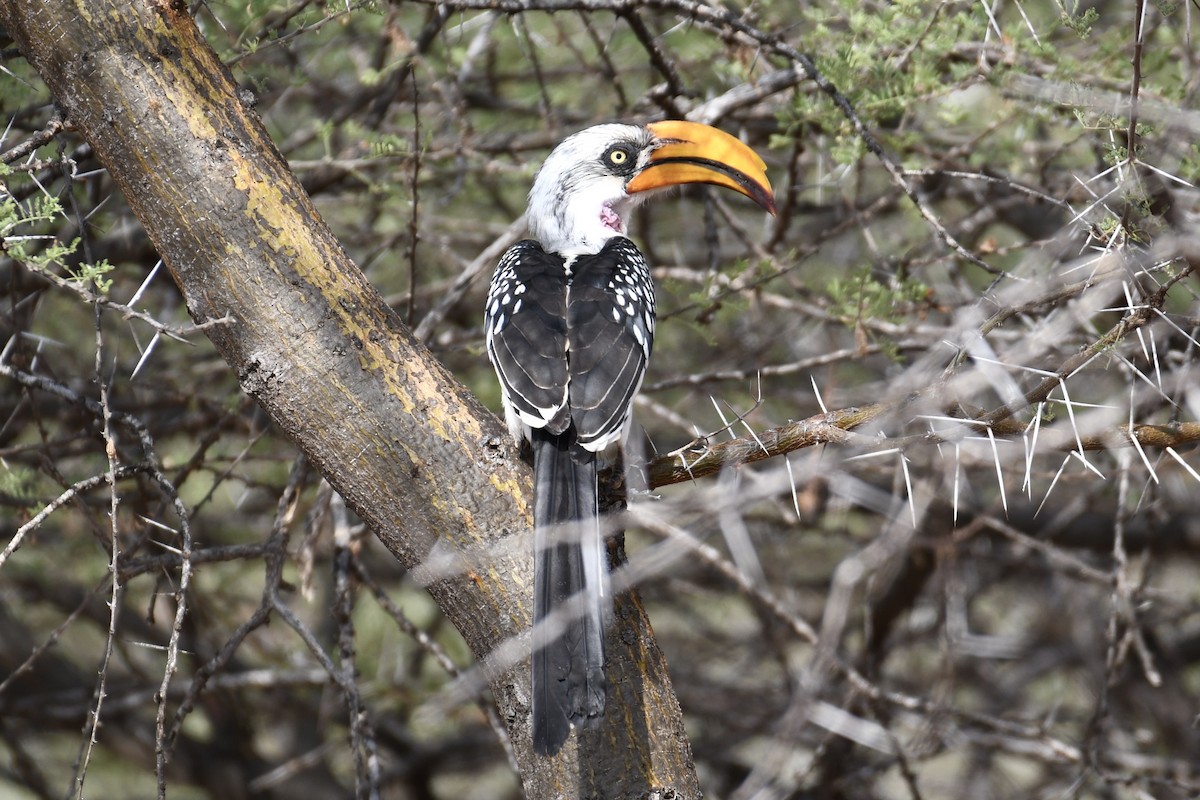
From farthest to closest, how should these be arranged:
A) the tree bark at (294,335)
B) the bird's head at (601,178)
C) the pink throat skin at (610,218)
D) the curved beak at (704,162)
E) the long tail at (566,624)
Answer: the pink throat skin at (610,218), the bird's head at (601,178), the curved beak at (704,162), the tree bark at (294,335), the long tail at (566,624)

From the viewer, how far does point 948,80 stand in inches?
134

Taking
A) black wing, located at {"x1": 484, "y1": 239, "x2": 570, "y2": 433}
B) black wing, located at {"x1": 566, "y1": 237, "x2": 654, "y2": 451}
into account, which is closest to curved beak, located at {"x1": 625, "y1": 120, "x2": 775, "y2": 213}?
black wing, located at {"x1": 566, "y1": 237, "x2": 654, "y2": 451}

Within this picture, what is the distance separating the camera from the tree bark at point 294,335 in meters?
2.06

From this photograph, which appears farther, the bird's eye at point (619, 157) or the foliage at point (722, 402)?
the bird's eye at point (619, 157)

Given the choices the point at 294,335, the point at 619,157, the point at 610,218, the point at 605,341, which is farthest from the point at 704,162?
the point at 294,335

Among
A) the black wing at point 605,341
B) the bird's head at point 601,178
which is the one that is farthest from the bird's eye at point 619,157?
the black wing at point 605,341

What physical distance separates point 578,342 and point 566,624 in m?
0.98

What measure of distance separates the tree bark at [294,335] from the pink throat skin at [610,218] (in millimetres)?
1769

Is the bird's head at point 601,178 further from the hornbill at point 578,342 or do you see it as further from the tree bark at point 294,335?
the tree bark at point 294,335

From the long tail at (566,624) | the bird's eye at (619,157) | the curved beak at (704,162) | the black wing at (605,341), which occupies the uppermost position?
the bird's eye at (619,157)

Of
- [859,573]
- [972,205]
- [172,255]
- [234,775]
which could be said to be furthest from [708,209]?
[234,775]

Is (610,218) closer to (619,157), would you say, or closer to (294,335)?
(619,157)

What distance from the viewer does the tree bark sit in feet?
6.77

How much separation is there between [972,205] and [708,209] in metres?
1.31
